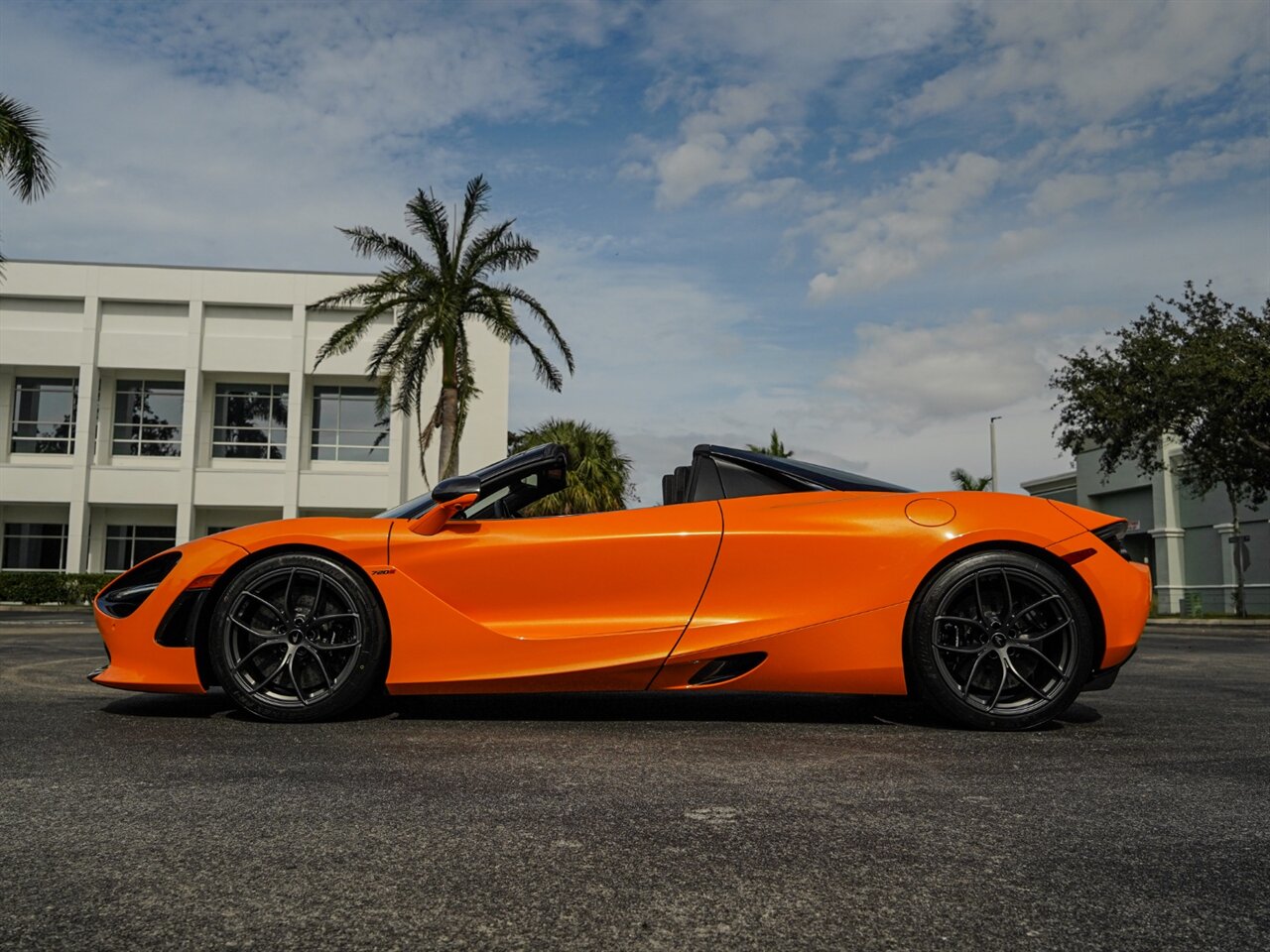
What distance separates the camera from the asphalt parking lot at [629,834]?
6.19 ft

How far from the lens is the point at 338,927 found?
73.2 inches

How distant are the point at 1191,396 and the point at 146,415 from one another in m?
32.6

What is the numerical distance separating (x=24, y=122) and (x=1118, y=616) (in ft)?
64.7

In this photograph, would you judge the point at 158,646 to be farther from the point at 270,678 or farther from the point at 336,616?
the point at 336,616

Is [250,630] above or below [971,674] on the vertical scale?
above

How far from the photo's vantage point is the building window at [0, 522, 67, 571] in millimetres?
36844

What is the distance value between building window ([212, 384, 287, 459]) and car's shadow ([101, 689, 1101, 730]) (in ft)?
112

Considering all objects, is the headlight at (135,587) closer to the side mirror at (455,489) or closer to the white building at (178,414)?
the side mirror at (455,489)

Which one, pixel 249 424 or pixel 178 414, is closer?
pixel 178 414

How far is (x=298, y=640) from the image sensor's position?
4.35 metres

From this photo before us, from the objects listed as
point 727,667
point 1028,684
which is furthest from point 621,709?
point 1028,684

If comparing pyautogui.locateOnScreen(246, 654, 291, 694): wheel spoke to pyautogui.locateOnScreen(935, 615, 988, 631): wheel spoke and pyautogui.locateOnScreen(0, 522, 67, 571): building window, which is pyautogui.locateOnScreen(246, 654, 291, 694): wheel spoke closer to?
pyautogui.locateOnScreen(935, 615, 988, 631): wheel spoke

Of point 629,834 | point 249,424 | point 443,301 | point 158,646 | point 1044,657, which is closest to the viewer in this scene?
point 629,834

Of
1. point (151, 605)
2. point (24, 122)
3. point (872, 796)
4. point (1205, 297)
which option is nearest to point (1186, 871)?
point (872, 796)
